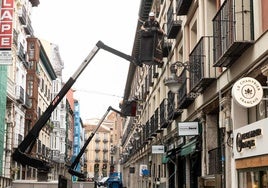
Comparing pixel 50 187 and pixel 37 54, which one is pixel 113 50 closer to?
pixel 50 187

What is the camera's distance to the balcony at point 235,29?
36.0ft

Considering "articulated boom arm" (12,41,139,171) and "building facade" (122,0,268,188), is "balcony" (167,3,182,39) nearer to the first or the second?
"building facade" (122,0,268,188)

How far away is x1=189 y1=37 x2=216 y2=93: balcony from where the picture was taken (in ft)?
47.0

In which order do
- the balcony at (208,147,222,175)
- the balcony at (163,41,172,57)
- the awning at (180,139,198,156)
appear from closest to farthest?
the balcony at (208,147,222,175) → the awning at (180,139,198,156) → the balcony at (163,41,172,57)

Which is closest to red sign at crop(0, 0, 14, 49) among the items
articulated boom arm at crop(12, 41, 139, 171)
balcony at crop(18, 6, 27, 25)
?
articulated boom arm at crop(12, 41, 139, 171)

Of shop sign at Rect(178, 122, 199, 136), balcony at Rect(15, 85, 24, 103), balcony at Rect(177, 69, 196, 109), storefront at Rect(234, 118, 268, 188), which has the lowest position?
storefront at Rect(234, 118, 268, 188)

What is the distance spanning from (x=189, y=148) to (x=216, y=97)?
12.0ft

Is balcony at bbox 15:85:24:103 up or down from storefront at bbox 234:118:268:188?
up

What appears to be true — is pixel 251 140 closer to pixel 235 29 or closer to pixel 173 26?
pixel 235 29

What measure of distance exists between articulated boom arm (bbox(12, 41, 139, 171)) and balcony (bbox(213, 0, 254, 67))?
17.1 ft

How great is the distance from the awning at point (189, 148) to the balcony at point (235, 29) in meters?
4.63

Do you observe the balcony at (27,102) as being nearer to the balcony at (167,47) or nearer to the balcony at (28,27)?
the balcony at (28,27)

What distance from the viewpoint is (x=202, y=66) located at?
48.6ft

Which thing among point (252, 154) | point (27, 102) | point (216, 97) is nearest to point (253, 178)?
point (252, 154)
